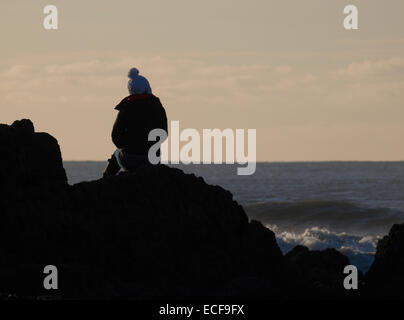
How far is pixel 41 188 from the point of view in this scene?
457 inches

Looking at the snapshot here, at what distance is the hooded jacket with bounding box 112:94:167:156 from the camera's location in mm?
13086

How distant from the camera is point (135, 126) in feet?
43.0

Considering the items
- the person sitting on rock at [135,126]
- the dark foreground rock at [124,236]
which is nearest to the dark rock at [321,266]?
the dark foreground rock at [124,236]

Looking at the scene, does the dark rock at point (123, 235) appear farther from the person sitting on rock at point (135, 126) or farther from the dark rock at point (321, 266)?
the dark rock at point (321, 266)

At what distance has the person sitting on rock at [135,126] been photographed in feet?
42.9

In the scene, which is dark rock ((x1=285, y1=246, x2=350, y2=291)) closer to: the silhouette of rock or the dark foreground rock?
the silhouette of rock

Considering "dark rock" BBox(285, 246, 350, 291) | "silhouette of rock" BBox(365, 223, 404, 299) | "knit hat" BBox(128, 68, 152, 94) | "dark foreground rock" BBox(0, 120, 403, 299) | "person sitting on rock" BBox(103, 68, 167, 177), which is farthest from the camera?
"dark rock" BBox(285, 246, 350, 291)

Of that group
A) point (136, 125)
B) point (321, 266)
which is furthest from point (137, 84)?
point (321, 266)

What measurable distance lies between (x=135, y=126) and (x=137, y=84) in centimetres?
65

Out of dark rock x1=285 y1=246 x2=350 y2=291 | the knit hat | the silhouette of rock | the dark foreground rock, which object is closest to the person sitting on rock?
the knit hat

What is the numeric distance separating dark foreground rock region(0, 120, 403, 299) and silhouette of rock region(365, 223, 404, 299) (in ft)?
4.06

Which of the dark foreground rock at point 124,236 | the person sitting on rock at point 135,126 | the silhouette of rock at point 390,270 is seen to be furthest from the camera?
the person sitting on rock at point 135,126
